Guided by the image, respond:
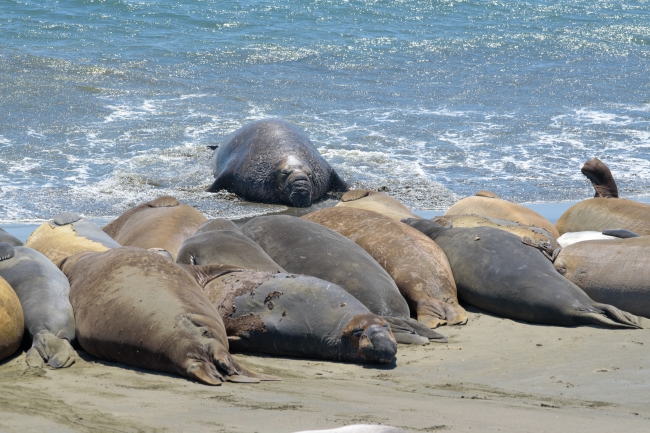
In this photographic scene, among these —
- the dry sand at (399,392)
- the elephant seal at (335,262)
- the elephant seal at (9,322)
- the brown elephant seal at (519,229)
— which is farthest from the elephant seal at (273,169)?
the elephant seal at (9,322)

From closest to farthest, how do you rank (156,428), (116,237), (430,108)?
(156,428)
(116,237)
(430,108)

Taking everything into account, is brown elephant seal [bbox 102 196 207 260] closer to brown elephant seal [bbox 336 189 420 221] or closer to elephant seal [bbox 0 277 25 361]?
brown elephant seal [bbox 336 189 420 221]

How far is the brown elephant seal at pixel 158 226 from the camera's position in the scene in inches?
300

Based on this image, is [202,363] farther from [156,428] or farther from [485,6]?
[485,6]

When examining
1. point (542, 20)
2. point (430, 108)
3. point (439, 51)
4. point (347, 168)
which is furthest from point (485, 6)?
point (347, 168)

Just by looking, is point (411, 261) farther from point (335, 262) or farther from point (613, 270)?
point (613, 270)

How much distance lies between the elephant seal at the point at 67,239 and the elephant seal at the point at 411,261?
191 centimetres

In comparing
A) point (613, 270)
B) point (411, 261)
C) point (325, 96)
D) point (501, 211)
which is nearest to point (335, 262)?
point (411, 261)

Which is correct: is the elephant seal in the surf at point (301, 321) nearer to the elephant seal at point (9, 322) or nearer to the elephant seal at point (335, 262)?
the elephant seal at point (335, 262)

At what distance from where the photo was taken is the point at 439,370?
17.2ft

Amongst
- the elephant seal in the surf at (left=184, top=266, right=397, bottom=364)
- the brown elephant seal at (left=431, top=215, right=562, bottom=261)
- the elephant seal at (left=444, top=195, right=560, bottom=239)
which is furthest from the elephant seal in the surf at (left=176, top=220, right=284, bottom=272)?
the elephant seal at (left=444, top=195, right=560, bottom=239)

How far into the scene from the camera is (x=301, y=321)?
5496 mm

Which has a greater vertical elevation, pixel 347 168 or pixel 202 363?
pixel 202 363

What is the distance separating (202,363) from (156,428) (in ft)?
3.88
